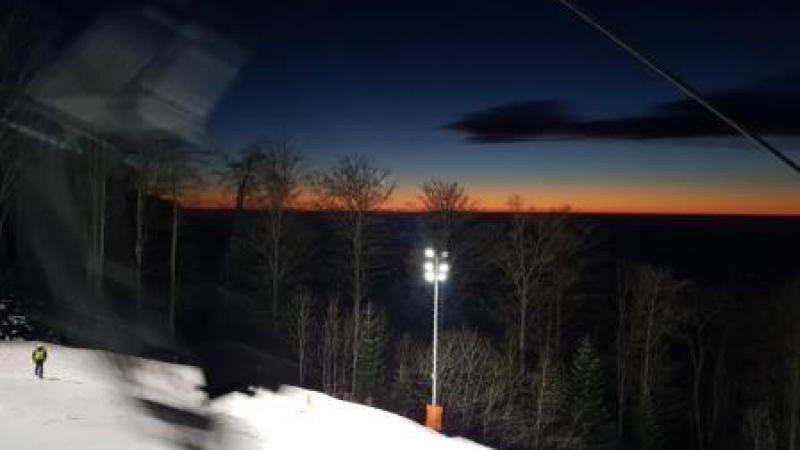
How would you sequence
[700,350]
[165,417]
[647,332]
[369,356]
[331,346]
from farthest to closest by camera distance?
1. [700,350]
2. [647,332]
3. [331,346]
4. [369,356]
5. [165,417]

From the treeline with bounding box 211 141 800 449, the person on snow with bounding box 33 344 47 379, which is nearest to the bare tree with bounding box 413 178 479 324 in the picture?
the treeline with bounding box 211 141 800 449

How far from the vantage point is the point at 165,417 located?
774 inches

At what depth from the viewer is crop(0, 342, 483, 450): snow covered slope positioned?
55.7ft

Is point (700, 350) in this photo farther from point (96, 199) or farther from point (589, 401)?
point (96, 199)

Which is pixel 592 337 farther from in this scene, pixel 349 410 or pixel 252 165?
pixel 349 410

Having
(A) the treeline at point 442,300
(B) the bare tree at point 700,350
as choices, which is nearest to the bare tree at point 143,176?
(A) the treeline at point 442,300

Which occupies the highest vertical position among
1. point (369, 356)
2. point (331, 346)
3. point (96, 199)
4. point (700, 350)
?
point (96, 199)

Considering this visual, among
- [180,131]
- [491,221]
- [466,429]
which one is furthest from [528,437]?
[180,131]

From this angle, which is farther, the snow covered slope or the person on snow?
the person on snow

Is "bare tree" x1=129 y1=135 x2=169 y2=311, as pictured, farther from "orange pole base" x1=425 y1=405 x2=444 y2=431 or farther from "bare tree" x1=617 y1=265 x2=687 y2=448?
"bare tree" x1=617 y1=265 x2=687 y2=448

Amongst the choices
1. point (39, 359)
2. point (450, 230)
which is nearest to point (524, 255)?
point (450, 230)

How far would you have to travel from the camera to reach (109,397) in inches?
847

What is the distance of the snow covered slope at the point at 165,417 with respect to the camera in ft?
55.7

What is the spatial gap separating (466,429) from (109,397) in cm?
1478
